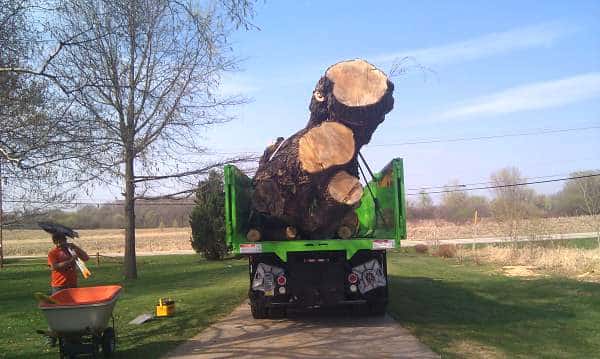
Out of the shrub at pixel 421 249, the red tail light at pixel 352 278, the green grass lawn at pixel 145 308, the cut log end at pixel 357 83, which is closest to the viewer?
the cut log end at pixel 357 83

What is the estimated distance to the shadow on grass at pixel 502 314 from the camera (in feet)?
24.5

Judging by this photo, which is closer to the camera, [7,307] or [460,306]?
[460,306]

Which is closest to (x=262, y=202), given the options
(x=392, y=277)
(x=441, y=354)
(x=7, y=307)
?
(x=441, y=354)

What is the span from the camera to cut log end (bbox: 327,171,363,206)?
807 centimetres

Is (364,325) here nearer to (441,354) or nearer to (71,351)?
(441,354)

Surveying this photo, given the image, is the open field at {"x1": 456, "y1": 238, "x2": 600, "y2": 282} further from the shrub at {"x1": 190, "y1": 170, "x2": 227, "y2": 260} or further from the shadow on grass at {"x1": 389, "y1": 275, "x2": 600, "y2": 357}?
the shrub at {"x1": 190, "y1": 170, "x2": 227, "y2": 260}

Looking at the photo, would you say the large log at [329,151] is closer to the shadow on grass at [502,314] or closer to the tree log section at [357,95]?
the tree log section at [357,95]

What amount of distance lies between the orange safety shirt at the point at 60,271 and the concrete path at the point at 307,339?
1.73 m

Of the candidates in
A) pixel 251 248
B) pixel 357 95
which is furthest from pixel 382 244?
pixel 357 95

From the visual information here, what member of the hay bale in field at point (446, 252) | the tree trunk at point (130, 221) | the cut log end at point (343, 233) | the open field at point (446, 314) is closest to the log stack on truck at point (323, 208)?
the cut log end at point (343, 233)

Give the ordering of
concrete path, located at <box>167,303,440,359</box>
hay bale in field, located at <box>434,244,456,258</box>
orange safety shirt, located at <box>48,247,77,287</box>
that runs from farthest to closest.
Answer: hay bale in field, located at <box>434,244,456,258</box>
orange safety shirt, located at <box>48,247,77,287</box>
concrete path, located at <box>167,303,440,359</box>

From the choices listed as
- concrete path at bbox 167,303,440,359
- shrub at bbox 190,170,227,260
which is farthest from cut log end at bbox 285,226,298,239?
shrub at bbox 190,170,227,260

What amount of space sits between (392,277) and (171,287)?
252 inches

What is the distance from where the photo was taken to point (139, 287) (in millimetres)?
17109
